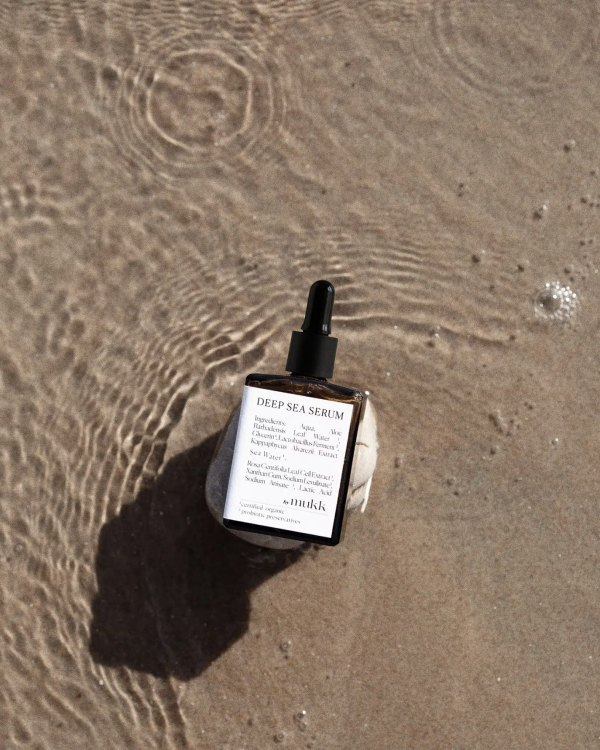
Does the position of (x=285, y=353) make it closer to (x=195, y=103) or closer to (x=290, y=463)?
(x=290, y=463)

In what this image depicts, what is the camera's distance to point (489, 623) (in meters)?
2.52

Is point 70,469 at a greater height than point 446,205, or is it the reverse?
point 446,205

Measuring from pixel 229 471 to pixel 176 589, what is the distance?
0.53m

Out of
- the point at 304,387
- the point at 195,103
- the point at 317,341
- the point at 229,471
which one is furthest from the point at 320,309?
the point at 195,103

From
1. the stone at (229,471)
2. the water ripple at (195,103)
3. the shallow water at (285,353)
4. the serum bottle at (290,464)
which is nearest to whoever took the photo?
the serum bottle at (290,464)

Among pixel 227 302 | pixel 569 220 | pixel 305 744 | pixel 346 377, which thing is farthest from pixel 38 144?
pixel 305 744

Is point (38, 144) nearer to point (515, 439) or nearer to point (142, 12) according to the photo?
point (142, 12)

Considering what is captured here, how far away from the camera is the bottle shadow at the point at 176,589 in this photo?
2529 millimetres

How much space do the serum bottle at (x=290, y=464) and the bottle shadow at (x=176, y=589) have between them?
2.11ft

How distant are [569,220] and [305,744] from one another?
77.3 inches

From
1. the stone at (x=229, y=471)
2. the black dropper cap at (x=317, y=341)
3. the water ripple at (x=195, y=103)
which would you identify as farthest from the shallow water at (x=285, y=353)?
the black dropper cap at (x=317, y=341)

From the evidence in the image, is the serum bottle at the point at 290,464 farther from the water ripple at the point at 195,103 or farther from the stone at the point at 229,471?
the water ripple at the point at 195,103

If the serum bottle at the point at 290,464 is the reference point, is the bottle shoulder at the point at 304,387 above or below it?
above

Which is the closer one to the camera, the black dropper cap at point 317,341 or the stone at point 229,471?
the black dropper cap at point 317,341
